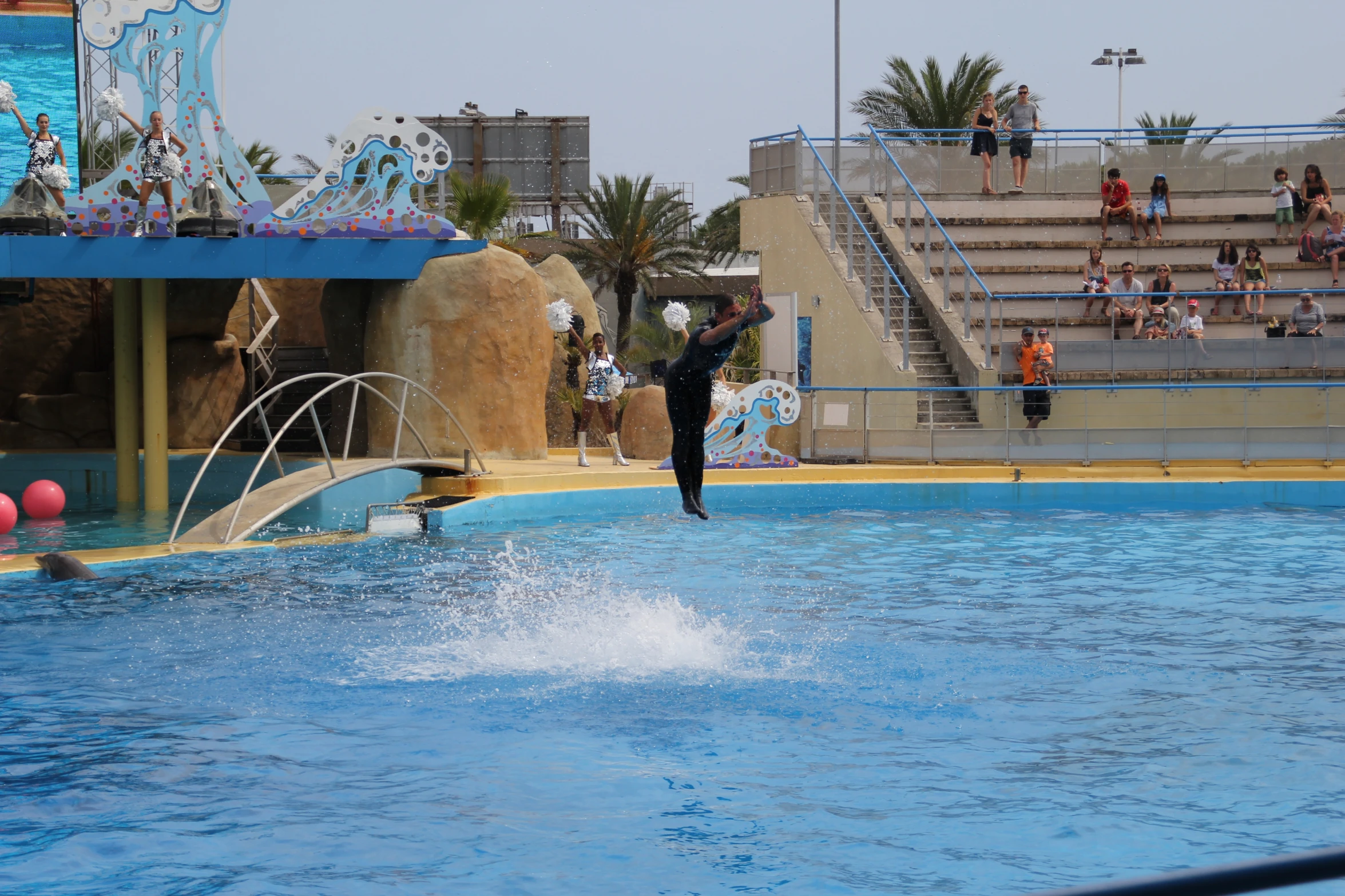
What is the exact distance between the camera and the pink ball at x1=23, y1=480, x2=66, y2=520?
50.6 ft

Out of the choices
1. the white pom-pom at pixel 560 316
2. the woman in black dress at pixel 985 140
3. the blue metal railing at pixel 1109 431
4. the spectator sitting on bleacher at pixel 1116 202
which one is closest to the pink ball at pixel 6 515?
the white pom-pom at pixel 560 316

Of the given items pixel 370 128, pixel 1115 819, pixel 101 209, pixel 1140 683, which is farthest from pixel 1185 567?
pixel 101 209

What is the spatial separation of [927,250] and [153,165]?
10689 millimetres

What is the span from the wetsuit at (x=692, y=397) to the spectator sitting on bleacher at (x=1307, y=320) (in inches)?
464

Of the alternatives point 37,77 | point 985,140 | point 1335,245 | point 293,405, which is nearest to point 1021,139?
point 985,140

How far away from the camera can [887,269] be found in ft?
63.2

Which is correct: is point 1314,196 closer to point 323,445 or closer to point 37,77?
point 323,445

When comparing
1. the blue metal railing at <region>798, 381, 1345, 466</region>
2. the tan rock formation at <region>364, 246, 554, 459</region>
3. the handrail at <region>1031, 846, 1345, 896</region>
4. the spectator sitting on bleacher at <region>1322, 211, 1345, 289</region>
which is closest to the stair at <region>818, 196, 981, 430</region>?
the blue metal railing at <region>798, 381, 1345, 466</region>

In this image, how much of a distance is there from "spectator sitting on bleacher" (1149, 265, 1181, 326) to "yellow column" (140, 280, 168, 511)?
12.1 meters

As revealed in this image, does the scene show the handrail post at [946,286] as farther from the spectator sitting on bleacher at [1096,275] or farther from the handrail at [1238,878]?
the handrail at [1238,878]

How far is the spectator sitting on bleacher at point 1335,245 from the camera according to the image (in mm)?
20500

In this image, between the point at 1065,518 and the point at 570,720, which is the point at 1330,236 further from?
the point at 570,720

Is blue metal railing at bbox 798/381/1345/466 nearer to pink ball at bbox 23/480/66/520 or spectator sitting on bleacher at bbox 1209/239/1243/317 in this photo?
spectator sitting on bleacher at bbox 1209/239/1243/317

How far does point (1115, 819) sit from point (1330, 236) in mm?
17552
